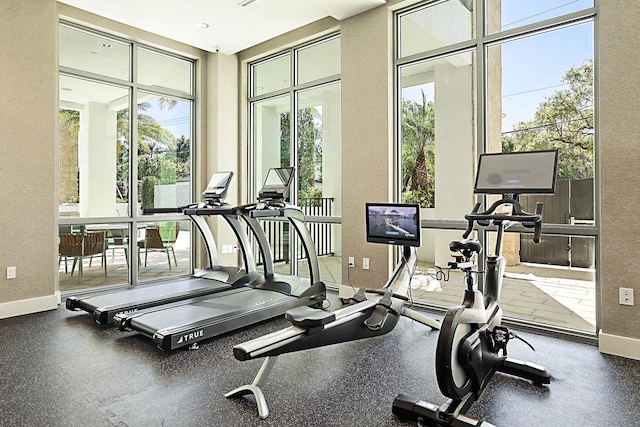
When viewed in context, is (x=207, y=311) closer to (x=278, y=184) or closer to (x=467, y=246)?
(x=278, y=184)

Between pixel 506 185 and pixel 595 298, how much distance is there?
1672mm

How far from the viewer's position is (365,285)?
16.8 feet

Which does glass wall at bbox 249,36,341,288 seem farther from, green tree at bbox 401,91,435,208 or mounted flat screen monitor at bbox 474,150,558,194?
mounted flat screen monitor at bbox 474,150,558,194

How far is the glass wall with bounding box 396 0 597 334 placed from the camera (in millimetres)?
3859

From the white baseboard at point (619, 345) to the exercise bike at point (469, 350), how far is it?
1.02m

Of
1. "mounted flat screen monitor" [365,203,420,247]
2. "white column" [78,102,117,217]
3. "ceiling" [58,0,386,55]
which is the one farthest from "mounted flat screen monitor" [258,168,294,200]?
"white column" [78,102,117,217]

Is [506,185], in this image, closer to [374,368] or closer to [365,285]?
[374,368]

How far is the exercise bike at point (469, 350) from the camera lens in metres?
2.28

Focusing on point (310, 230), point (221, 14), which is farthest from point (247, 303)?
point (221, 14)

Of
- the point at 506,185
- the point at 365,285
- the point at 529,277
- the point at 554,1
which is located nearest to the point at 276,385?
the point at 506,185

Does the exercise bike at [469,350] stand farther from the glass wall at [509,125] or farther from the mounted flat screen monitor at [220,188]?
the mounted flat screen monitor at [220,188]

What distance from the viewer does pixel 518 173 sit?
9.62 ft

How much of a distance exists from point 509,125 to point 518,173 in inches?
61.8

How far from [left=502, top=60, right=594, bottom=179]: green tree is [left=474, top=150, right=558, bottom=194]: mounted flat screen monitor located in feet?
4.12
